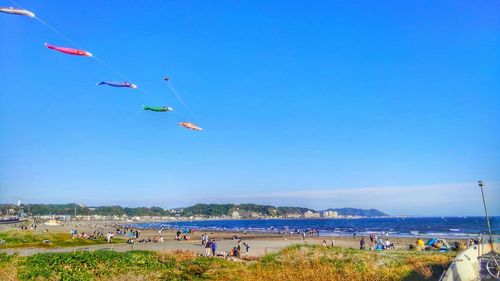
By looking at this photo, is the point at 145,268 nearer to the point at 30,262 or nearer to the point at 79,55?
the point at 30,262

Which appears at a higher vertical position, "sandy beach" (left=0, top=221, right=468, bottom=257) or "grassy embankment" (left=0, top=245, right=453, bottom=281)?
"grassy embankment" (left=0, top=245, right=453, bottom=281)

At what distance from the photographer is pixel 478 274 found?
12.8 metres

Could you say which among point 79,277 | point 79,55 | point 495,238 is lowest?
point 79,277

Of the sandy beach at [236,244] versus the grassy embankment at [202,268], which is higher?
the grassy embankment at [202,268]

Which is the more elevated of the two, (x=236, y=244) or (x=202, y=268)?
(x=202, y=268)

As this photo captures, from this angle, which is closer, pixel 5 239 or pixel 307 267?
pixel 307 267

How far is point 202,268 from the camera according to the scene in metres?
18.6

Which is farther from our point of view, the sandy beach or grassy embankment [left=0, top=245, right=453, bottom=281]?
the sandy beach

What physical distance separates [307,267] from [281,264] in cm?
173

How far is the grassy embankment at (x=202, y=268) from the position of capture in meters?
16.6

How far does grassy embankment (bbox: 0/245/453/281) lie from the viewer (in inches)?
652

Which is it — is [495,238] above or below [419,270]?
above

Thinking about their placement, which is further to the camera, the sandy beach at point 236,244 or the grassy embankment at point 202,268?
the sandy beach at point 236,244

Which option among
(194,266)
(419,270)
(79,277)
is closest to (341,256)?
(419,270)
